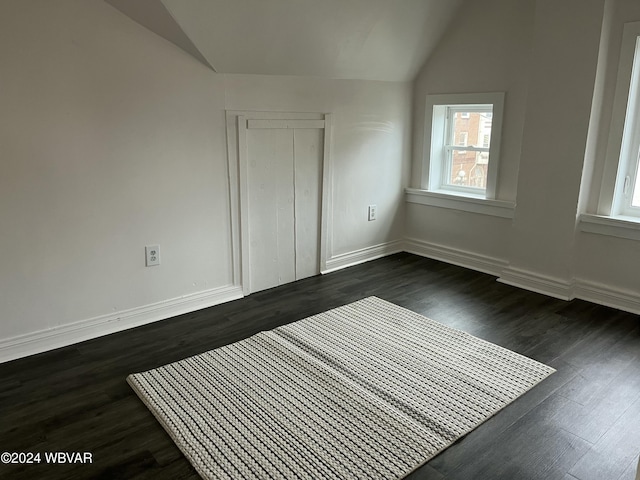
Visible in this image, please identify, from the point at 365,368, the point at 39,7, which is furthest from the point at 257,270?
the point at 39,7

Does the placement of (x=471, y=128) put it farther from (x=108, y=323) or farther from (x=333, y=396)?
(x=108, y=323)

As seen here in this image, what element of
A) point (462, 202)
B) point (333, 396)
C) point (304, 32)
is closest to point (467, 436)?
point (333, 396)

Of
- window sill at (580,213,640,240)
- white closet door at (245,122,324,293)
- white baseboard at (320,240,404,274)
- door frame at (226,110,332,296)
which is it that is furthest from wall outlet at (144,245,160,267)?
window sill at (580,213,640,240)

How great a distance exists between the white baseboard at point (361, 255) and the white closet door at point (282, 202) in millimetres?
181

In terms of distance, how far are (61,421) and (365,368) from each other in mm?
1406

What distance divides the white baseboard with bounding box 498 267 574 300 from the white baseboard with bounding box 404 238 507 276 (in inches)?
4.9

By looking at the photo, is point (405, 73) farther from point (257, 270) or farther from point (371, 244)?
point (257, 270)

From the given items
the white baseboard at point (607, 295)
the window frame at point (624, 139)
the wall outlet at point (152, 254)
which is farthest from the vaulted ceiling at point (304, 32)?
the white baseboard at point (607, 295)

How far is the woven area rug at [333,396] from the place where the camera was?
73.0 inches

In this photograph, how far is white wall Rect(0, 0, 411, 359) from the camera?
2430mm

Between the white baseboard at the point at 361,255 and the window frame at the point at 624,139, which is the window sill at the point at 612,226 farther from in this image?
the white baseboard at the point at 361,255

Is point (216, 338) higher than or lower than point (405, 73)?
lower

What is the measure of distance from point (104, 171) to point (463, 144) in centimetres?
290

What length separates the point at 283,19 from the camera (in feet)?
9.70
